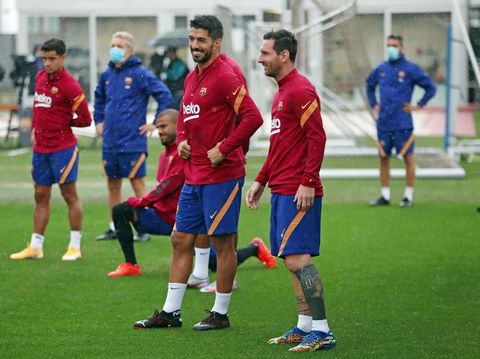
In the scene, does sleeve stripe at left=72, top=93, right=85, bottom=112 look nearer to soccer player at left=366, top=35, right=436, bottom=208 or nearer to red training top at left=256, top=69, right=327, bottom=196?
red training top at left=256, top=69, right=327, bottom=196

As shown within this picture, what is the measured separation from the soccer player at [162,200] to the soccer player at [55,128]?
127 centimetres

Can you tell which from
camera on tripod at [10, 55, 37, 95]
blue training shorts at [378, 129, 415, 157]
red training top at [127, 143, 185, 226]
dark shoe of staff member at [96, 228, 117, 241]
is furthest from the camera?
camera on tripod at [10, 55, 37, 95]

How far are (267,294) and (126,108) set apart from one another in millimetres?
3456

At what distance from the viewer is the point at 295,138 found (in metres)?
7.16

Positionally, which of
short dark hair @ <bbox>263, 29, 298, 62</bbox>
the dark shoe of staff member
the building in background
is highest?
the building in background

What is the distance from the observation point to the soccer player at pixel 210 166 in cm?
768

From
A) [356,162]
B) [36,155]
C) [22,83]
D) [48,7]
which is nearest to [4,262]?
[36,155]

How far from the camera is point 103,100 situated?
12.2 m

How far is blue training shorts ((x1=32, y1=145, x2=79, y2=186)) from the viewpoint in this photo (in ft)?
35.3

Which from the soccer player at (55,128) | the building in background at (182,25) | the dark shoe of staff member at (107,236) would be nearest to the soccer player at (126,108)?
the dark shoe of staff member at (107,236)

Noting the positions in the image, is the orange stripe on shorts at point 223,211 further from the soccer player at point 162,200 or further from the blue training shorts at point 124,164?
the blue training shorts at point 124,164

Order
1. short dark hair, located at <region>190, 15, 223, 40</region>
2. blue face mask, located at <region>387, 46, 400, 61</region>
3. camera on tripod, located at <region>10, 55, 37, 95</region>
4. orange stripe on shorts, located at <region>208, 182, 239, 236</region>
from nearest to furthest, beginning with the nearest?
short dark hair, located at <region>190, 15, 223, 40</region>, orange stripe on shorts, located at <region>208, 182, 239, 236</region>, blue face mask, located at <region>387, 46, 400, 61</region>, camera on tripod, located at <region>10, 55, 37, 95</region>

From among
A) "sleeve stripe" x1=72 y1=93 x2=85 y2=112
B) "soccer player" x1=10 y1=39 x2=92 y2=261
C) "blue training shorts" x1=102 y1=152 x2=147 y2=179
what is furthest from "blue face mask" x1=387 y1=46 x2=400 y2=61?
"sleeve stripe" x1=72 y1=93 x2=85 y2=112

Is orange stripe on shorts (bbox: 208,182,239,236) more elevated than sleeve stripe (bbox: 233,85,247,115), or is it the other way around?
sleeve stripe (bbox: 233,85,247,115)
